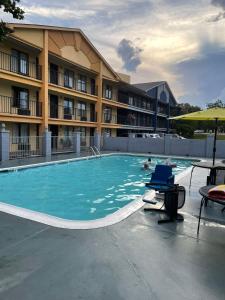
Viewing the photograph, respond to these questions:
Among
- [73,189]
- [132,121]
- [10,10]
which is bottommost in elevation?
[73,189]

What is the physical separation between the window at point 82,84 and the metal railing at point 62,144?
6808mm

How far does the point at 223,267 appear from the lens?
4.25 m

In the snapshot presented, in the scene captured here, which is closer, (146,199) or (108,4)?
(146,199)

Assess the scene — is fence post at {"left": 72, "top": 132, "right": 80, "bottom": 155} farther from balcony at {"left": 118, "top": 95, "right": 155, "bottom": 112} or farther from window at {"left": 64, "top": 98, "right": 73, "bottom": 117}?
balcony at {"left": 118, "top": 95, "right": 155, "bottom": 112}

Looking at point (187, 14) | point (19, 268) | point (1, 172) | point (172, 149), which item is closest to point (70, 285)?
point (19, 268)

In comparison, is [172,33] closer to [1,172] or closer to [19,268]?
[1,172]

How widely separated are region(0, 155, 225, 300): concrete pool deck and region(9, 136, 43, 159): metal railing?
14.9m

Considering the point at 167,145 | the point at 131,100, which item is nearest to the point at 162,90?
the point at 131,100

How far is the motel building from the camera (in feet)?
69.8

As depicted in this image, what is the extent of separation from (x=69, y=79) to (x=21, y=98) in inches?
267

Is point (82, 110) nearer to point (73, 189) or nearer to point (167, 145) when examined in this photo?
point (167, 145)

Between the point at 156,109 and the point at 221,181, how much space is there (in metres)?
39.2

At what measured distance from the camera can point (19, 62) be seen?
72.5ft

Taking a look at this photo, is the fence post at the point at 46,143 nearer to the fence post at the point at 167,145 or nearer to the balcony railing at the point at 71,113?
the balcony railing at the point at 71,113
